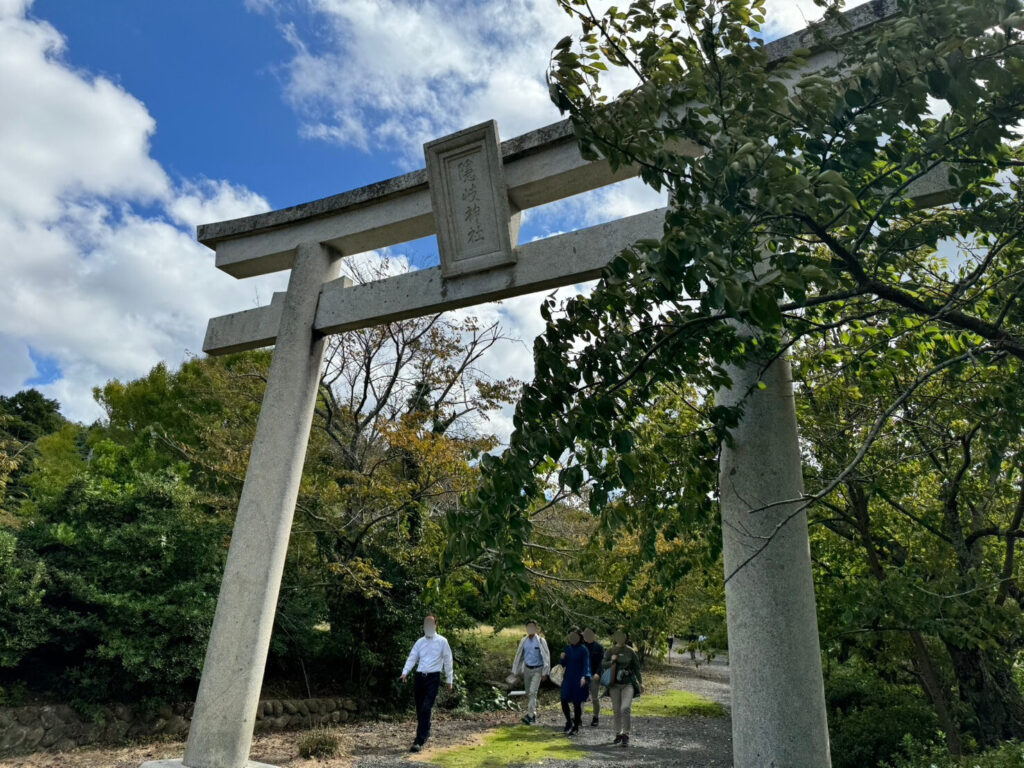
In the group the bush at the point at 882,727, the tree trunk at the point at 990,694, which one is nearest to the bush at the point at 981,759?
the tree trunk at the point at 990,694

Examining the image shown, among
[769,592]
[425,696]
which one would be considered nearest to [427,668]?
[425,696]

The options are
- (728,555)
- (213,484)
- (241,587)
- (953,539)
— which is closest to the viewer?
(728,555)

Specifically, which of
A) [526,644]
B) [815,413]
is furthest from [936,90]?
[526,644]

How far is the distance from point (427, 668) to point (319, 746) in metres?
1.40

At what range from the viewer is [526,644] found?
10703 mm

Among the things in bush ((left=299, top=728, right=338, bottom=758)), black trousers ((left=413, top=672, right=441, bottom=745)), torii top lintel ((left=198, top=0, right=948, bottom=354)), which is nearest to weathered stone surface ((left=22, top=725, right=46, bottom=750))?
bush ((left=299, top=728, right=338, bottom=758))

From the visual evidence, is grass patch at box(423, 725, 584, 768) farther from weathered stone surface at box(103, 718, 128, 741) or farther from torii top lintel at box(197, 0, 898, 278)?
torii top lintel at box(197, 0, 898, 278)

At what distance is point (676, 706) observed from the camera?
41.4 feet

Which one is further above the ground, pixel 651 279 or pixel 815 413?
pixel 815 413

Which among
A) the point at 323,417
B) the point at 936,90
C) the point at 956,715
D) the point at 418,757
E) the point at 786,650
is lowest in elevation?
the point at 418,757

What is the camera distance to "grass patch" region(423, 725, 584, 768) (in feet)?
23.2

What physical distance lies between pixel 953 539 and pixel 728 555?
11.5 ft

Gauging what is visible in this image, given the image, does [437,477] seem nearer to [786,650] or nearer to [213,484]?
[213,484]

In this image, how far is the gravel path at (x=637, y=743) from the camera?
7.16m
